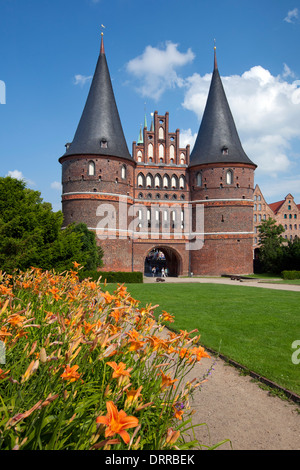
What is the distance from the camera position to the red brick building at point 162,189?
95.7ft

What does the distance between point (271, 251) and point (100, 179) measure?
18488mm

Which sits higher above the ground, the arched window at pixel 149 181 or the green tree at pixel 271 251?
the arched window at pixel 149 181

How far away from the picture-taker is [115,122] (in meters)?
30.8

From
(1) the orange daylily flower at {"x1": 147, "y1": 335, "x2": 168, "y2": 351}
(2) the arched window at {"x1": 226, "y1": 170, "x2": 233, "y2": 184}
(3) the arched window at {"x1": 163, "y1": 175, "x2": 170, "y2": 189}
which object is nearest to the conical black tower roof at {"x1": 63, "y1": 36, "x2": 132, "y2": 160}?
(3) the arched window at {"x1": 163, "y1": 175, "x2": 170, "y2": 189}

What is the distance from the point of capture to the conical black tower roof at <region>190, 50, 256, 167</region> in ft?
104

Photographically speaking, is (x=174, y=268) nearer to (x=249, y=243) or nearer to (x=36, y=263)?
(x=249, y=243)

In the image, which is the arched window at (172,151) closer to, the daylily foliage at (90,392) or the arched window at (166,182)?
the arched window at (166,182)

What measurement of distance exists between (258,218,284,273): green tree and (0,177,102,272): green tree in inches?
937

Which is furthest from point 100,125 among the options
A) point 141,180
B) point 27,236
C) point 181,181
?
point 27,236

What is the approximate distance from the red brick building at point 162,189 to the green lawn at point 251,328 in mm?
17777

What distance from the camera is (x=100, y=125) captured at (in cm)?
2981

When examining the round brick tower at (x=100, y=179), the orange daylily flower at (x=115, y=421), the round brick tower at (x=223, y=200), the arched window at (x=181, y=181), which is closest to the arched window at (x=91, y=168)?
the round brick tower at (x=100, y=179)

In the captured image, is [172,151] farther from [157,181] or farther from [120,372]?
[120,372]

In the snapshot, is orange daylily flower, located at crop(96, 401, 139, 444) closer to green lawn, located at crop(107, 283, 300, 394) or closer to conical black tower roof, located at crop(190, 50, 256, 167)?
green lawn, located at crop(107, 283, 300, 394)
